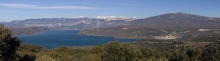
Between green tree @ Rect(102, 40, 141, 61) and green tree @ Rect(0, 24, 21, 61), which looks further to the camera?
green tree @ Rect(102, 40, 141, 61)

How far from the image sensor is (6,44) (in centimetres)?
2286

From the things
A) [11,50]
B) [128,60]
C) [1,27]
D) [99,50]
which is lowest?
[99,50]

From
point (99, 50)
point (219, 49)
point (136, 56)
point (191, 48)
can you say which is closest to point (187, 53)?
point (191, 48)

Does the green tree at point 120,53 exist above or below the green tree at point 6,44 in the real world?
below

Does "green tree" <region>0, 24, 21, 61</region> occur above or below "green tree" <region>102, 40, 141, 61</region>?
above

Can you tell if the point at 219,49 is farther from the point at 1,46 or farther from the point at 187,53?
Result: the point at 1,46

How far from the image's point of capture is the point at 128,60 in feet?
79.5

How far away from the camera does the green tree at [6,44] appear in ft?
73.2

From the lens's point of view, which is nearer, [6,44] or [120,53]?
[6,44]

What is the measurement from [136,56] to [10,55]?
12.4m

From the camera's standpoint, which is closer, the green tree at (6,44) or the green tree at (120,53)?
the green tree at (6,44)

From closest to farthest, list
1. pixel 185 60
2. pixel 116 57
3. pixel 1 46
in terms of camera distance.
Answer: pixel 1 46, pixel 116 57, pixel 185 60

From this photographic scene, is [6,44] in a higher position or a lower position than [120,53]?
higher

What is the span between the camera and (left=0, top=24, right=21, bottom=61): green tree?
22.3m
